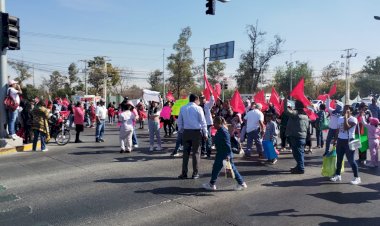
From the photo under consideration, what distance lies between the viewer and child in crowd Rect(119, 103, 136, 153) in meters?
11.3

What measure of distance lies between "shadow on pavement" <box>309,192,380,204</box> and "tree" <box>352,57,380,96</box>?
274ft

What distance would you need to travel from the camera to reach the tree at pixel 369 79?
8350 centimetres

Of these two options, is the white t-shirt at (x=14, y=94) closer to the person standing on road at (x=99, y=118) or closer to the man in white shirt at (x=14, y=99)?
the man in white shirt at (x=14, y=99)

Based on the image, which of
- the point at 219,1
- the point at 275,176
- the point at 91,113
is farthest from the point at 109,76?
the point at 275,176

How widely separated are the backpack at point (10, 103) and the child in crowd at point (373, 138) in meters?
11.1

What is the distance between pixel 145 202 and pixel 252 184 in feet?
8.40

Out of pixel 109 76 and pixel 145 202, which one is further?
pixel 109 76

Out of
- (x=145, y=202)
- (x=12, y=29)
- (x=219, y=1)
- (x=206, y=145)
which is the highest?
(x=219, y=1)

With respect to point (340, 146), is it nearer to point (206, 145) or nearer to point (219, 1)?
point (206, 145)

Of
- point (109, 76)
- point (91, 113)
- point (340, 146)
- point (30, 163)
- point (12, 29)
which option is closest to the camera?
point (340, 146)

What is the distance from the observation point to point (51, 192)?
273 inches

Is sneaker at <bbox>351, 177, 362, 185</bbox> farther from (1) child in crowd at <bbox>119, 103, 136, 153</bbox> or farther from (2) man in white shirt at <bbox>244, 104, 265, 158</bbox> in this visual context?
(1) child in crowd at <bbox>119, 103, 136, 153</bbox>

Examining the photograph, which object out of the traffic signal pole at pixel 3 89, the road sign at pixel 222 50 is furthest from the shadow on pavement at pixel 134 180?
the road sign at pixel 222 50

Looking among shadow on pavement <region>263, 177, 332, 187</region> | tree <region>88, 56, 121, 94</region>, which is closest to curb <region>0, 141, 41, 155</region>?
shadow on pavement <region>263, 177, 332, 187</region>
